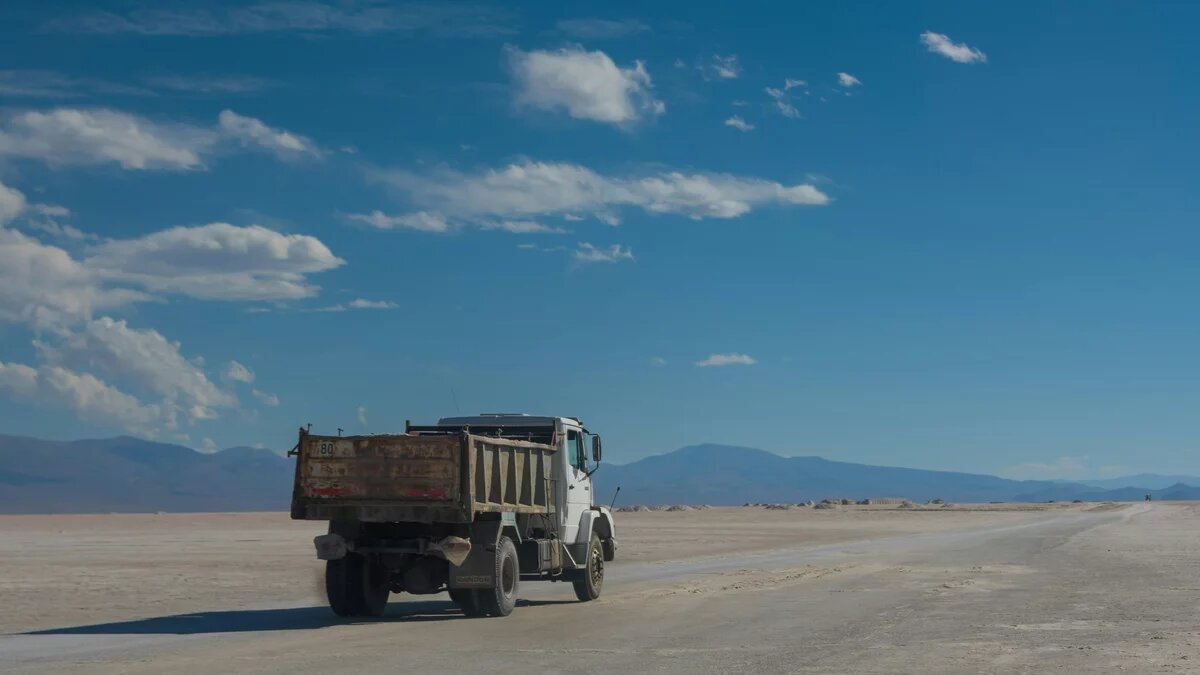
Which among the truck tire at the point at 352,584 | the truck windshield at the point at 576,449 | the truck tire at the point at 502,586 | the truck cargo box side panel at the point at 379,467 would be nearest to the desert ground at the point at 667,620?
the truck tire at the point at 502,586

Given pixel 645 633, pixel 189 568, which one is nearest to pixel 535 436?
pixel 645 633

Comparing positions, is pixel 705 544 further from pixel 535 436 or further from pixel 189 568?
pixel 535 436

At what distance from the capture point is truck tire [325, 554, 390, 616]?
21797 mm

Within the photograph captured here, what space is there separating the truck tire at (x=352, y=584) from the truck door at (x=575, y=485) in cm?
330

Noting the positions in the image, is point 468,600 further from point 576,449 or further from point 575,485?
point 576,449

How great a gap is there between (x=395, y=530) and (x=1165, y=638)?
35.7 feet

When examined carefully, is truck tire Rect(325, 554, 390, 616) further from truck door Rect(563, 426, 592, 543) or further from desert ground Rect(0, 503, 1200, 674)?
truck door Rect(563, 426, 592, 543)

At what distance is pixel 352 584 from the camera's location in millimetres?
21922

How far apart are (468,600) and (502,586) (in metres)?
0.67

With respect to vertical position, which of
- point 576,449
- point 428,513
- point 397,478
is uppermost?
point 576,449

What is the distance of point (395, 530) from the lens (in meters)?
21.8

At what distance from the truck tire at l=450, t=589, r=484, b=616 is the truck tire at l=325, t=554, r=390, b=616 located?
1.24 m

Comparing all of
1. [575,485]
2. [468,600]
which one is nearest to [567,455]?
[575,485]

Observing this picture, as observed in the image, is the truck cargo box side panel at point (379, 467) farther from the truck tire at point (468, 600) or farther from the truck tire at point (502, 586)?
the truck tire at point (468, 600)
